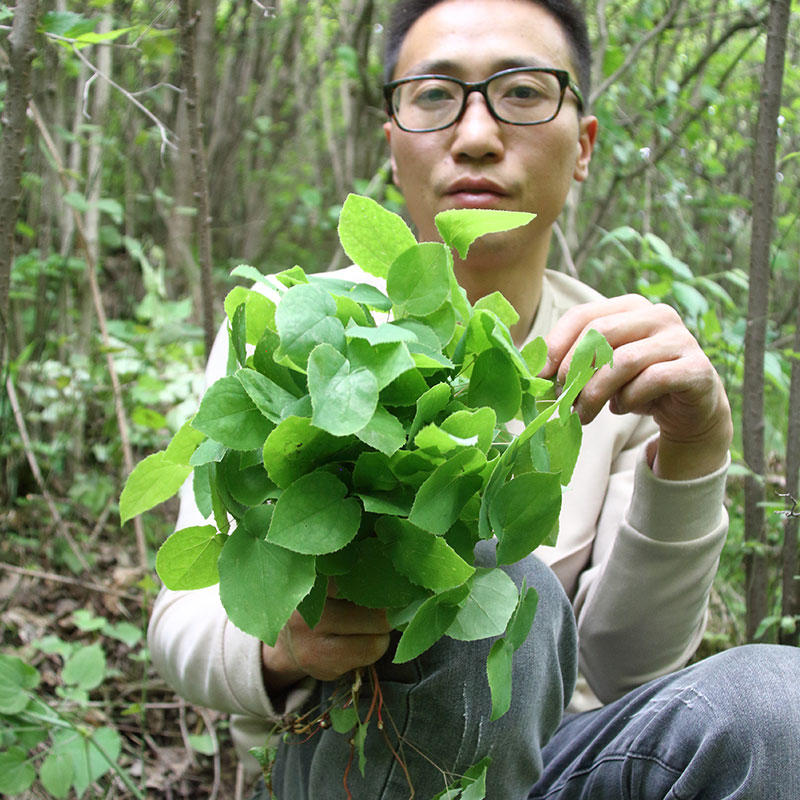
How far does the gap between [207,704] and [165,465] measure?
50 cm

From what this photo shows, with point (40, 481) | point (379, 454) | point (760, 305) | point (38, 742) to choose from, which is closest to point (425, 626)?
point (379, 454)

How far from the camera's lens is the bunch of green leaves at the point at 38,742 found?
1283 mm

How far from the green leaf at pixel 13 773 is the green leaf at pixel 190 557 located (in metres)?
0.71

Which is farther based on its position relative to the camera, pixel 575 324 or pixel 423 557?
pixel 575 324

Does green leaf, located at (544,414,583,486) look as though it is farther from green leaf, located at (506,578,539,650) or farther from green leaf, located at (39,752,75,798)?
green leaf, located at (39,752,75,798)

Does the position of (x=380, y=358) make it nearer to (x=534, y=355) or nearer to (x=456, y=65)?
(x=534, y=355)

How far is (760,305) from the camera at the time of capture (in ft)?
5.02

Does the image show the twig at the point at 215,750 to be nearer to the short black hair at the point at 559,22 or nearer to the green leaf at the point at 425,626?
the green leaf at the point at 425,626

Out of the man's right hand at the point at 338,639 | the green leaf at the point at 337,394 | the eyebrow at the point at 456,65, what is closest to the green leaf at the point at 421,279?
the green leaf at the point at 337,394

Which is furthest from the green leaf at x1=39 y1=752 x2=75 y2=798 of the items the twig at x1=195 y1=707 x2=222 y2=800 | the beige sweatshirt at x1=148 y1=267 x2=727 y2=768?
the twig at x1=195 y1=707 x2=222 y2=800

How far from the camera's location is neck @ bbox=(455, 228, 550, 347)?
4.59 feet

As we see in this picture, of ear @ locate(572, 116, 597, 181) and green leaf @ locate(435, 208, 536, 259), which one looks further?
ear @ locate(572, 116, 597, 181)

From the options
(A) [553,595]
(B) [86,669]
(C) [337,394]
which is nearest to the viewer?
(C) [337,394]

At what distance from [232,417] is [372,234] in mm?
221
